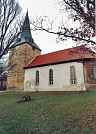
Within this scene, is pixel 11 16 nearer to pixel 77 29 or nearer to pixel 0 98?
pixel 0 98

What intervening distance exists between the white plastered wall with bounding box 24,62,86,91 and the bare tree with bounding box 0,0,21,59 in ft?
11.1

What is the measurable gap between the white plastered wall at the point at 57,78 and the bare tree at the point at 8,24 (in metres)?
3.39

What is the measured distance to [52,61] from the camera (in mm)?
6121

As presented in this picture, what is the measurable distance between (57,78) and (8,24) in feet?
12.3

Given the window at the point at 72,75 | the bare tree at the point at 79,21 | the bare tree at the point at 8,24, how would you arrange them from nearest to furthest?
1. the bare tree at the point at 79,21
2. the bare tree at the point at 8,24
3. the window at the point at 72,75

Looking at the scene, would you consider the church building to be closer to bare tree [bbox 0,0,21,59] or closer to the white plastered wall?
the white plastered wall

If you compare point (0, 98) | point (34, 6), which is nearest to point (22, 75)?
point (0, 98)

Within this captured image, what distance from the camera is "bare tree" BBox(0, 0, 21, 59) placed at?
260 cm

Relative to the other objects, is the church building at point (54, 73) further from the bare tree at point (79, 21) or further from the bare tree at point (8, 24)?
the bare tree at point (79, 21)

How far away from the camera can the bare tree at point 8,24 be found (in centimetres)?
260

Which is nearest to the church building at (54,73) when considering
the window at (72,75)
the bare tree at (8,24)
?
the window at (72,75)

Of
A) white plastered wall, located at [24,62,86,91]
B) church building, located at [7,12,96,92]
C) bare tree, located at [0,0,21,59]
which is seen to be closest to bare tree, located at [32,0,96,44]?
bare tree, located at [0,0,21,59]

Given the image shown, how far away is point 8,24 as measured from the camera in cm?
272

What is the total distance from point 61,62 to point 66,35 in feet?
15.2
